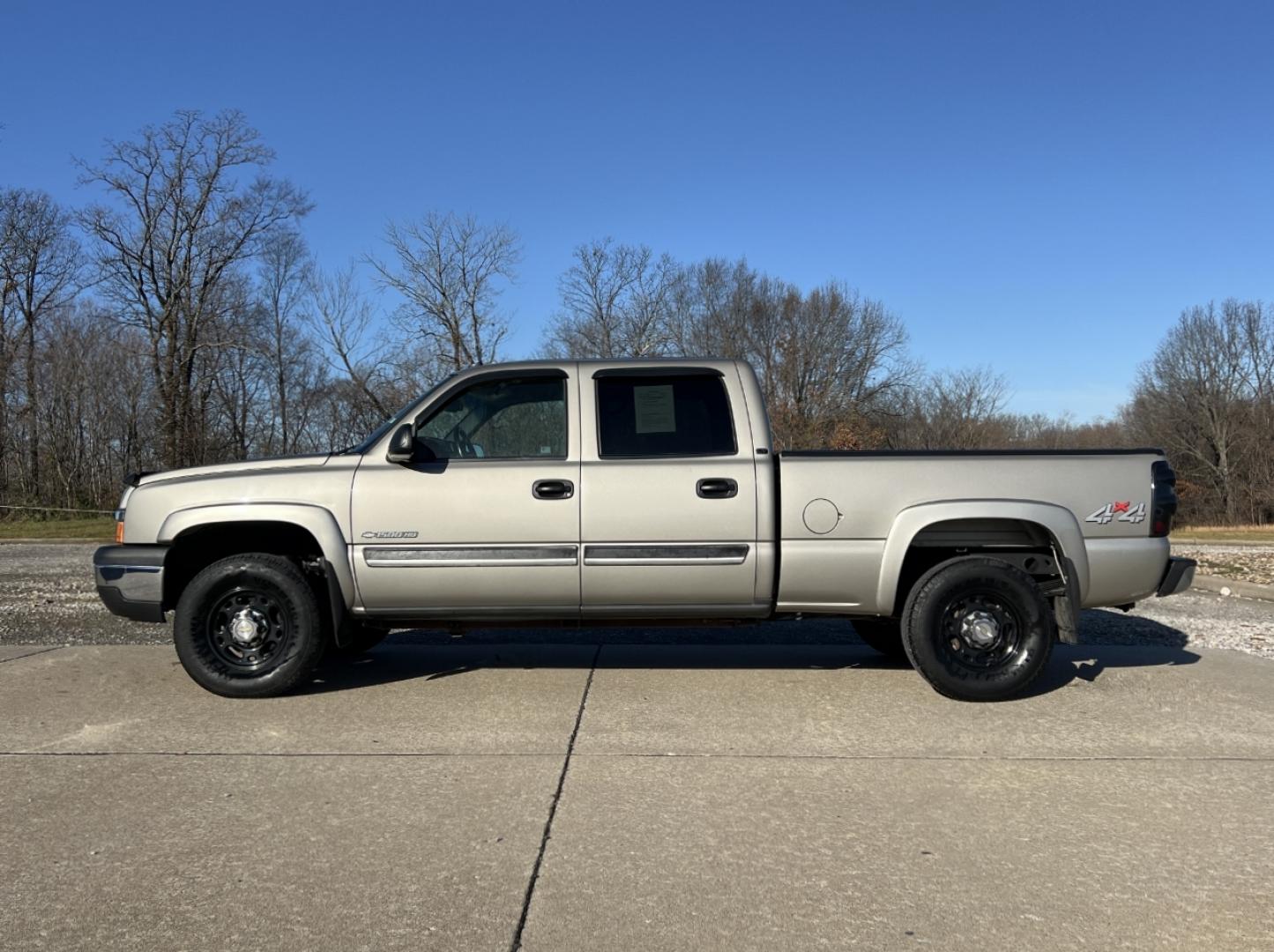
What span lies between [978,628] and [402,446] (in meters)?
3.42

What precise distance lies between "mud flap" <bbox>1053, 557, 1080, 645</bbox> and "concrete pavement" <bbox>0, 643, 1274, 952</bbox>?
422 mm

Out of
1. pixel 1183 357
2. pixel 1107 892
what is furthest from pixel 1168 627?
pixel 1183 357

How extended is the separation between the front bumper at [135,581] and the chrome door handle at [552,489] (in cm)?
217

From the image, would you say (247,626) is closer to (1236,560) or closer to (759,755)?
(759,755)

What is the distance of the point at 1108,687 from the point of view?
19.0ft

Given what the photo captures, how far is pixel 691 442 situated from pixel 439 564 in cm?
161

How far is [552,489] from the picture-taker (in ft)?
17.5

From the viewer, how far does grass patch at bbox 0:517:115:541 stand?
69.5 feet

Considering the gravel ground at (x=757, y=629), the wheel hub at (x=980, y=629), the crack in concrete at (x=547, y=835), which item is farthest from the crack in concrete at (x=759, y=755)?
the gravel ground at (x=757, y=629)

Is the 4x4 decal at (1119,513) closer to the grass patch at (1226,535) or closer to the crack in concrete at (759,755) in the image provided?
the crack in concrete at (759,755)

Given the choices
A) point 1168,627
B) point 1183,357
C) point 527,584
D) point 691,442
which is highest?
point 1183,357

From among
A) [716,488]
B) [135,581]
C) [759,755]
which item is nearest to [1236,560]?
[716,488]

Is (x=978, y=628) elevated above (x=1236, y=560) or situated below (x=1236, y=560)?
above

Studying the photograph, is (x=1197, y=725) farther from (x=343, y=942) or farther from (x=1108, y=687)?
(x=343, y=942)
